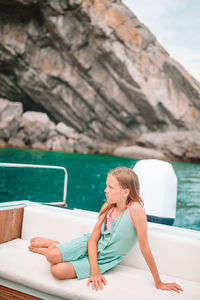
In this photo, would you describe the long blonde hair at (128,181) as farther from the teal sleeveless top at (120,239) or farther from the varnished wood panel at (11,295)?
the varnished wood panel at (11,295)

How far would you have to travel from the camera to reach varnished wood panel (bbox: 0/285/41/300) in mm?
1132

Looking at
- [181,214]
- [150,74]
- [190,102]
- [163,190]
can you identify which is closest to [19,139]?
[150,74]

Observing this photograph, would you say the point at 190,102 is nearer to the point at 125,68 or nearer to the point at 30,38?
the point at 125,68

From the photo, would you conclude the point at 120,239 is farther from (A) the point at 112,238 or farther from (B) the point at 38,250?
(B) the point at 38,250

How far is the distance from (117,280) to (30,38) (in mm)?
20425

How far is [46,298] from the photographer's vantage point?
1093 mm

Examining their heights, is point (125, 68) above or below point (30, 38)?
below

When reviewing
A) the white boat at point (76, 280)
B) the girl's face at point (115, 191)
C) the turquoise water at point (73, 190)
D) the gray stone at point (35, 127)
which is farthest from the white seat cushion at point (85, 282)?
the gray stone at point (35, 127)

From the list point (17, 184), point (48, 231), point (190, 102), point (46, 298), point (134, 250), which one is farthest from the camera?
point (190, 102)

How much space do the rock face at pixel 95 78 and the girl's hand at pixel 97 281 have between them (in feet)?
58.4

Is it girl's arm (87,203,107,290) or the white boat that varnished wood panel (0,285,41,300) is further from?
girl's arm (87,203,107,290)

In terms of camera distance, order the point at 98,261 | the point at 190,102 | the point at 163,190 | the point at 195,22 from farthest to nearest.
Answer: the point at 195,22
the point at 190,102
the point at 163,190
the point at 98,261

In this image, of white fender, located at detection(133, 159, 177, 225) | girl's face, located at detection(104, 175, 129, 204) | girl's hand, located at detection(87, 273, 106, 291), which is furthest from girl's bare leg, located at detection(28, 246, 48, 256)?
white fender, located at detection(133, 159, 177, 225)

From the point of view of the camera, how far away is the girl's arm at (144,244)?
1.13 meters
